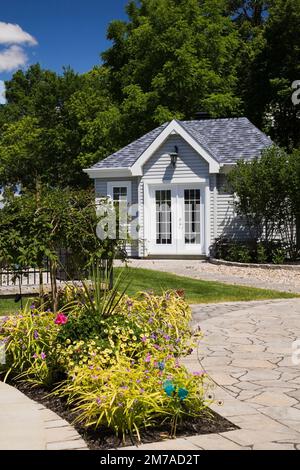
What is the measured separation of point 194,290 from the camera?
1349cm

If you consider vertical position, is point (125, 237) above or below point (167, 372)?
above

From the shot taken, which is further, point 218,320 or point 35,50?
point 35,50

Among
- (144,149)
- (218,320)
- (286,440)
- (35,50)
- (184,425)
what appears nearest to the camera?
(286,440)

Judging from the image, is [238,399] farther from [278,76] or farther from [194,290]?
[278,76]

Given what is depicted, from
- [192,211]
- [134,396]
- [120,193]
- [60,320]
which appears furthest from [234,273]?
[134,396]

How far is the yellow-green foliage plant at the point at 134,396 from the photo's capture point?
4.60m

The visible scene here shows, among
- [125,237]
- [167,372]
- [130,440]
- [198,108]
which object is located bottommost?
[130,440]

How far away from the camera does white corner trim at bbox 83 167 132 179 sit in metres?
21.7

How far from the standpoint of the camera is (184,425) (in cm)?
473

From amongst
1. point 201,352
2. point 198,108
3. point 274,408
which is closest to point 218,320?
point 201,352

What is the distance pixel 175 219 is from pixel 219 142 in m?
3.72
